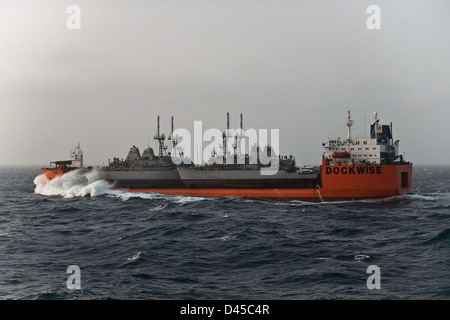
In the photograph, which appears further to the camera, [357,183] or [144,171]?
[144,171]

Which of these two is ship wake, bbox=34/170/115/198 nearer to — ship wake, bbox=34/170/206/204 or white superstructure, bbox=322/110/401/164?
ship wake, bbox=34/170/206/204

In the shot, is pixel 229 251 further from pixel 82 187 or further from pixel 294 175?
pixel 82 187

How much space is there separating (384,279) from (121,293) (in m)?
12.8

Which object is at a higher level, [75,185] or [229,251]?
[75,185]

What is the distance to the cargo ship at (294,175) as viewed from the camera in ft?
148

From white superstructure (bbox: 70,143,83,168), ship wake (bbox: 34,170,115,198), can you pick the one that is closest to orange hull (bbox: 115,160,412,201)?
ship wake (bbox: 34,170,115,198)

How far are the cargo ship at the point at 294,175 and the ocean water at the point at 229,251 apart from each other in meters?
3.11

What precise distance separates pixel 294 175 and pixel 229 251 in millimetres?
28036

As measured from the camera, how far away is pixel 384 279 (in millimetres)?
17688

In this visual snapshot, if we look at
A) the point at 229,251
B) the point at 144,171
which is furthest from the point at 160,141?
the point at 229,251

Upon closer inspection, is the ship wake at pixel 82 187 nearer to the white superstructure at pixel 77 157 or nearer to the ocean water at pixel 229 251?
the white superstructure at pixel 77 157

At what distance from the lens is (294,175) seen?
161ft
